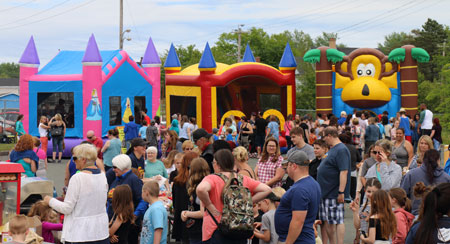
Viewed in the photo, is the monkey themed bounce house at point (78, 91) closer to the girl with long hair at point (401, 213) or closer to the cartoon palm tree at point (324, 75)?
the cartoon palm tree at point (324, 75)

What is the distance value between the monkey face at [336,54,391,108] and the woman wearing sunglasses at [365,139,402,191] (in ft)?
53.0

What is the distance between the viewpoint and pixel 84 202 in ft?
17.5

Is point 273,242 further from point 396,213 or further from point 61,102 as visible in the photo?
point 61,102

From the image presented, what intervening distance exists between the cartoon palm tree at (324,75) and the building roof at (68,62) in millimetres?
8041

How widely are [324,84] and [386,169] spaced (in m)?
17.0

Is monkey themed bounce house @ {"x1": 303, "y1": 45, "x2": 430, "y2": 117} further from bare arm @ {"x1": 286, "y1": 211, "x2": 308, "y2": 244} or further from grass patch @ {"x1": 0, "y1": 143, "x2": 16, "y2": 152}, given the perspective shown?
bare arm @ {"x1": 286, "y1": 211, "x2": 308, "y2": 244}

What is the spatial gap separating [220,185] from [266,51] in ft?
198

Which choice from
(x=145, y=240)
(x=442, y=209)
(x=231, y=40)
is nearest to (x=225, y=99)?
(x=145, y=240)

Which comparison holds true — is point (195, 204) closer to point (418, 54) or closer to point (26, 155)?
point (26, 155)

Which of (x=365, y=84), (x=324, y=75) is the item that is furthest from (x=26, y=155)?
(x=324, y=75)

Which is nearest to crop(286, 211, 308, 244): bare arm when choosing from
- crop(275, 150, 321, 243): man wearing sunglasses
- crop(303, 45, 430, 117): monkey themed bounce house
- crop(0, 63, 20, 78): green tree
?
crop(275, 150, 321, 243): man wearing sunglasses

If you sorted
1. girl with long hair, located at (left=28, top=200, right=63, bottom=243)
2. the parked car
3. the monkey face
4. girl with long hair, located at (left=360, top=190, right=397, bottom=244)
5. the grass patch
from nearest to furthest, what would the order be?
girl with long hair, located at (left=360, top=190, right=397, bottom=244), girl with long hair, located at (left=28, top=200, right=63, bottom=243), the grass patch, the monkey face, the parked car

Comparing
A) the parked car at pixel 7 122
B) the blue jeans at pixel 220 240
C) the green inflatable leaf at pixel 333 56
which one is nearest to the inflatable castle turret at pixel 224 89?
the green inflatable leaf at pixel 333 56

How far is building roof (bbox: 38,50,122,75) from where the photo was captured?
63.2 feet
